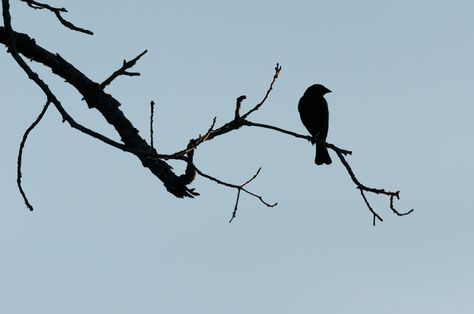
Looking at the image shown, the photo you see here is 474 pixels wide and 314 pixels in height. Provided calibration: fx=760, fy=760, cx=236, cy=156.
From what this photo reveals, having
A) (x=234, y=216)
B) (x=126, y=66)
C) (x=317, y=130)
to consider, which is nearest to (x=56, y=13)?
(x=126, y=66)

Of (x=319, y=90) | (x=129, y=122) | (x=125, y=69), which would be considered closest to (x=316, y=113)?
(x=319, y=90)

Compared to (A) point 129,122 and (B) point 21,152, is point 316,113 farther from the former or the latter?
(B) point 21,152

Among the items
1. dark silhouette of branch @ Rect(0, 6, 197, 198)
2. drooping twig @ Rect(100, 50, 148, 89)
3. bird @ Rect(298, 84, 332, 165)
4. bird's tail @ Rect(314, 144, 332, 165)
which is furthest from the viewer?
bird's tail @ Rect(314, 144, 332, 165)

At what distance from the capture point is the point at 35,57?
4.03 meters

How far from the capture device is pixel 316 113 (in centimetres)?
1054

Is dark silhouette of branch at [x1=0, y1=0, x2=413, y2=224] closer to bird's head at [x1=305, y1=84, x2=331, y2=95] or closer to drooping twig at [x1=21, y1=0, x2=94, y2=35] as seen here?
drooping twig at [x1=21, y1=0, x2=94, y2=35]

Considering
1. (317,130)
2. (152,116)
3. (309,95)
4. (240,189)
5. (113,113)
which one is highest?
(309,95)

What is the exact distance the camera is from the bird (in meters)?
10.5

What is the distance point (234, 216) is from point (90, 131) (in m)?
1.50

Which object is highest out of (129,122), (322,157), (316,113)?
(316,113)

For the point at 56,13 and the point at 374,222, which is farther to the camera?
the point at 374,222

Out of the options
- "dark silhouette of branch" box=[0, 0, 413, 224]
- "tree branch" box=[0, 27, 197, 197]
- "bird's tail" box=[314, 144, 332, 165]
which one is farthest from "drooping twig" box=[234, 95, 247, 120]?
"bird's tail" box=[314, 144, 332, 165]

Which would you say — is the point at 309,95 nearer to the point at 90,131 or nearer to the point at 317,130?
the point at 317,130

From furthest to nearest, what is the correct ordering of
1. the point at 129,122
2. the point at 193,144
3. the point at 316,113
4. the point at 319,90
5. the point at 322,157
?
the point at 319,90 → the point at 322,157 → the point at 316,113 → the point at 129,122 → the point at 193,144
